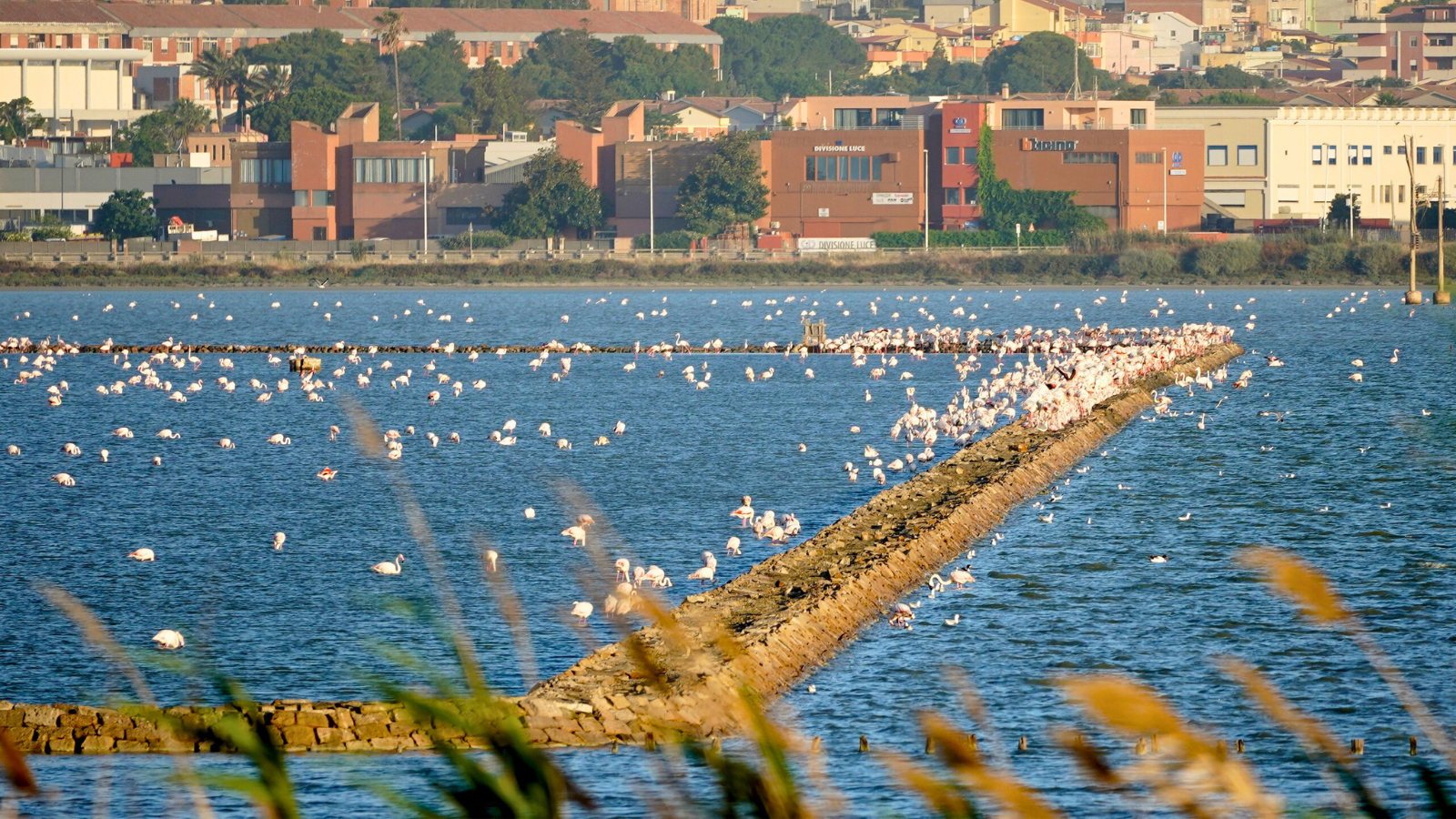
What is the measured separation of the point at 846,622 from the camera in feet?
66.8

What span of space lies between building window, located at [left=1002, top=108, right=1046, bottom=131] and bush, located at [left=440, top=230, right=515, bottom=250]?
3373 centimetres

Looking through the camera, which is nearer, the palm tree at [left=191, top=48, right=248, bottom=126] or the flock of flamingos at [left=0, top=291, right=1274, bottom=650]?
the flock of flamingos at [left=0, top=291, right=1274, bottom=650]

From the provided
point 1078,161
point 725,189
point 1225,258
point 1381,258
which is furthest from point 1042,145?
point 1381,258

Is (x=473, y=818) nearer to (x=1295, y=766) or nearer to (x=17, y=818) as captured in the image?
(x=17, y=818)

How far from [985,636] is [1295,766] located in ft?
17.3

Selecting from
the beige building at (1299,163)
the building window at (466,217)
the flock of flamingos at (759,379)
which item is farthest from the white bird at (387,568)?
the building window at (466,217)

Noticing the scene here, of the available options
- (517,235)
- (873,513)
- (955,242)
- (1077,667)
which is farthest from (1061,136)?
(1077,667)

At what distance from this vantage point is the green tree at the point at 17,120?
533 ft

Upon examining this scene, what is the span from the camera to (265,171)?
141m

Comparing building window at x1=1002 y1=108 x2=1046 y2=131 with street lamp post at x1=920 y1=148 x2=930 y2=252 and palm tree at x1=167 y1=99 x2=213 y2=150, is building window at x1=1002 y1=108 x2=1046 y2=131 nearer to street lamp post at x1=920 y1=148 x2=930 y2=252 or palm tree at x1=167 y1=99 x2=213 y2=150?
street lamp post at x1=920 y1=148 x2=930 y2=252

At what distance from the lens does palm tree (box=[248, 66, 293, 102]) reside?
596 ft

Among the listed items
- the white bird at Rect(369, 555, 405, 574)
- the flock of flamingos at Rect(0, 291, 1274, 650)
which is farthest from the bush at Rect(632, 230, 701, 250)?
the white bird at Rect(369, 555, 405, 574)

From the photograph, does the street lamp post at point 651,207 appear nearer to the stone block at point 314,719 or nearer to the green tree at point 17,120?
the green tree at point 17,120

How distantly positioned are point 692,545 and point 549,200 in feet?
359
